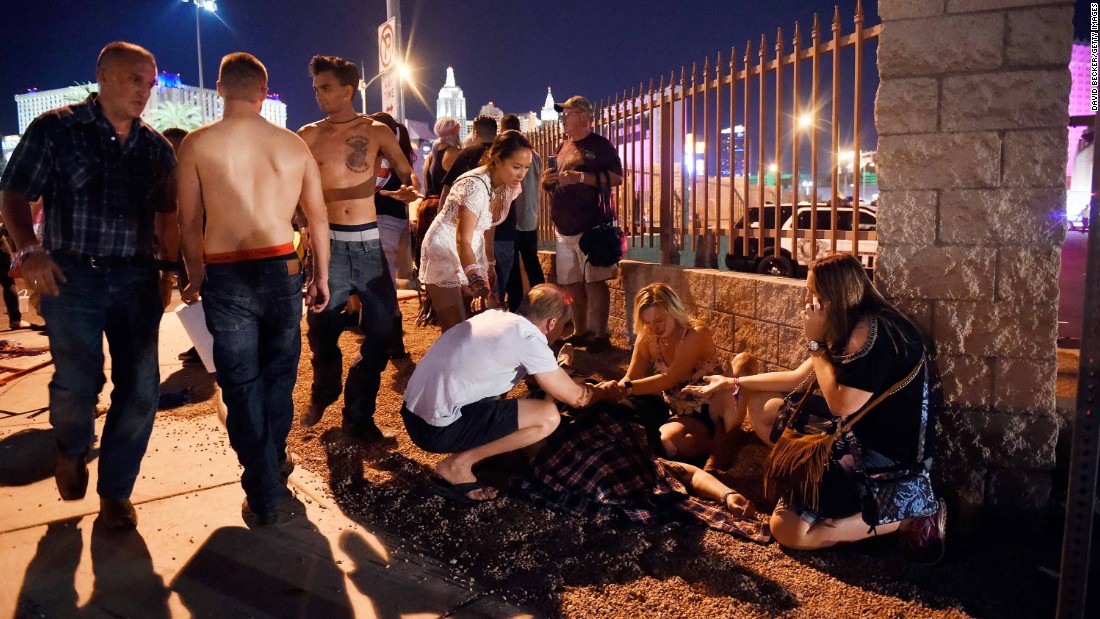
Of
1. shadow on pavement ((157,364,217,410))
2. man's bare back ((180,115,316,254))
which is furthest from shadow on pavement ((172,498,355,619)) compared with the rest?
shadow on pavement ((157,364,217,410))

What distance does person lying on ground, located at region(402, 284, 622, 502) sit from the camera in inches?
139

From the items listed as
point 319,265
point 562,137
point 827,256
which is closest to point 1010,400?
point 827,256

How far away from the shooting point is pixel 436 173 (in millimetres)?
7613

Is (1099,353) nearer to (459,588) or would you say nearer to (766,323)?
(459,588)

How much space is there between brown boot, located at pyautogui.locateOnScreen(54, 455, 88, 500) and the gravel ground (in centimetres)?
109

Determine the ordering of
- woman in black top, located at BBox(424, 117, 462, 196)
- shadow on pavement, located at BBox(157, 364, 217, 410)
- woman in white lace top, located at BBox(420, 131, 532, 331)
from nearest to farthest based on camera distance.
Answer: woman in white lace top, located at BBox(420, 131, 532, 331)
shadow on pavement, located at BBox(157, 364, 217, 410)
woman in black top, located at BBox(424, 117, 462, 196)

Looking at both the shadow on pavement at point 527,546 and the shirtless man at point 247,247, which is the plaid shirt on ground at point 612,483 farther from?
the shirtless man at point 247,247

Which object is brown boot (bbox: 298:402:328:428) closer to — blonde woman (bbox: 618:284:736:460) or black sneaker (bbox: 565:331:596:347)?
blonde woman (bbox: 618:284:736:460)

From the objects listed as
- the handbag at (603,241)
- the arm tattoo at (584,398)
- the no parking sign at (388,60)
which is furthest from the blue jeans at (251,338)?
the no parking sign at (388,60)

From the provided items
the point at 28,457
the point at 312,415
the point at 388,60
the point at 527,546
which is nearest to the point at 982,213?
the point at 527,546

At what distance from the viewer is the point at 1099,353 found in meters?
1.90

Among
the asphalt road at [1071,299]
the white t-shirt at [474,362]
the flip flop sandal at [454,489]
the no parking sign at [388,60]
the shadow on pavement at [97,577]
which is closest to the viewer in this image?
the shadow on pavement at [97,577]

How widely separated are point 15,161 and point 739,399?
138 inches

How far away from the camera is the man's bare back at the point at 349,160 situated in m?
4.29
